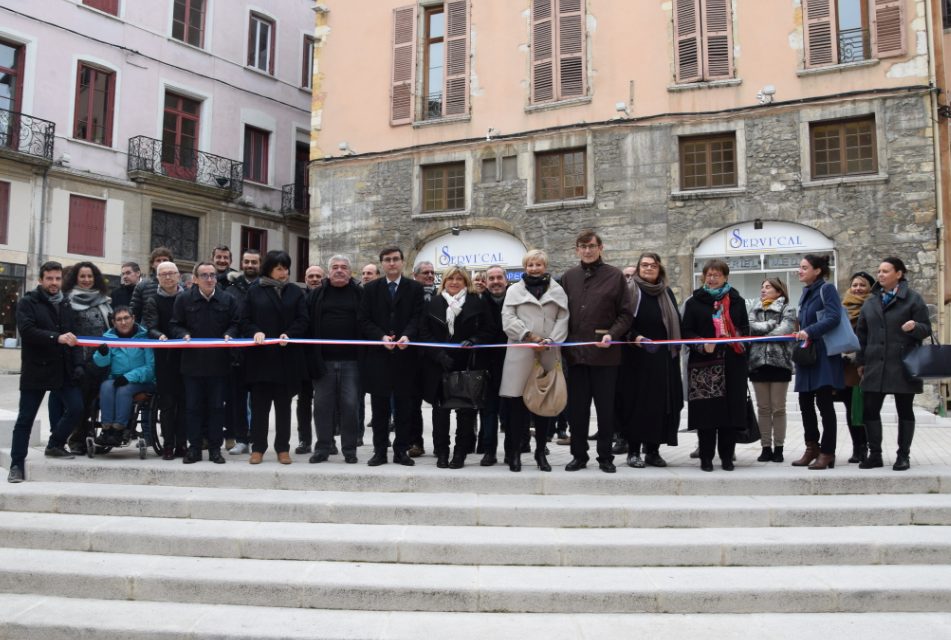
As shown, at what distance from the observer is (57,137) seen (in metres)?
20.2

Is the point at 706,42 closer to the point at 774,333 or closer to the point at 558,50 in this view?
the point at 558,50

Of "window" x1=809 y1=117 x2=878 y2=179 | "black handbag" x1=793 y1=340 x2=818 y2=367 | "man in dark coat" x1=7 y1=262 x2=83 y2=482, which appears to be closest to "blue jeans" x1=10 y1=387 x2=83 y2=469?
"man in dark coat" x1=7 y1=262 x2=83 y2=482

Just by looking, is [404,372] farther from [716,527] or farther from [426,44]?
[426,44]

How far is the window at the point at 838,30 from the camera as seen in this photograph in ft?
49.3

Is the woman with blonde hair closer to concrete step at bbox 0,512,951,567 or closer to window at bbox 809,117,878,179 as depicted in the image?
concrete step at bbox 0,512,951,567

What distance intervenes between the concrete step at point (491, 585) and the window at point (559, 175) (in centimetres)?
1329

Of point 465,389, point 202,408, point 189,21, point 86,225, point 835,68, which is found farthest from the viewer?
point 189,21

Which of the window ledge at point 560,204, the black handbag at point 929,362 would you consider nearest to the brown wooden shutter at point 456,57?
the window ledge at point 560,204

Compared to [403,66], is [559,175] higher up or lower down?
lower down

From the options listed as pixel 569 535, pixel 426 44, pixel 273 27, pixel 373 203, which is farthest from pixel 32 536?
pixel 273 27

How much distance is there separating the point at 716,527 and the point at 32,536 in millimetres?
4571

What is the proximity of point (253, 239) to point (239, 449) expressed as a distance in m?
19.4

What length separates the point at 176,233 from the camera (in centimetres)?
2334

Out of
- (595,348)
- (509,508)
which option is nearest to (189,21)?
(595,348)
